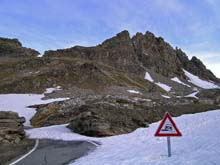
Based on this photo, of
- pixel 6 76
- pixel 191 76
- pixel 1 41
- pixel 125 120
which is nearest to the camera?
pixel 125 120

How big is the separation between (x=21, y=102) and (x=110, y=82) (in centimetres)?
2480

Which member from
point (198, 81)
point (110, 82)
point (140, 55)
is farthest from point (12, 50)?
point (198, 81)

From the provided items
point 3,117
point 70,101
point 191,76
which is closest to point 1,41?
point 191,76

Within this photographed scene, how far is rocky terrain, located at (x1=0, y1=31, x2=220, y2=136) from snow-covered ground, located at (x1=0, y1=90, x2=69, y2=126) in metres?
1.62

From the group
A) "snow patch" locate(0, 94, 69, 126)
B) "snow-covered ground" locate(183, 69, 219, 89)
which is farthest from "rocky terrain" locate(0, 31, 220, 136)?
"snow patch" locate(0, 94, 69, 126)

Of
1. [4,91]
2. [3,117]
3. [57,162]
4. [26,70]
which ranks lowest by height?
[57,162]

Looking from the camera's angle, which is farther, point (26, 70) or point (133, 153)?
point (26, 70)

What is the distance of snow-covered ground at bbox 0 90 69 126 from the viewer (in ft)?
141

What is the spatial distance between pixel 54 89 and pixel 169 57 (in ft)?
375

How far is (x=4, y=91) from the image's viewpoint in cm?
6016

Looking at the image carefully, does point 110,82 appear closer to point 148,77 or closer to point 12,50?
point 148,77

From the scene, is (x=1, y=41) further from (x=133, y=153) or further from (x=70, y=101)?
(x=133, y=153)

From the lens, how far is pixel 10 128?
77.0 ft

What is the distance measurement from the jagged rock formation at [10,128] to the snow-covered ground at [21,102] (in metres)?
14.7
